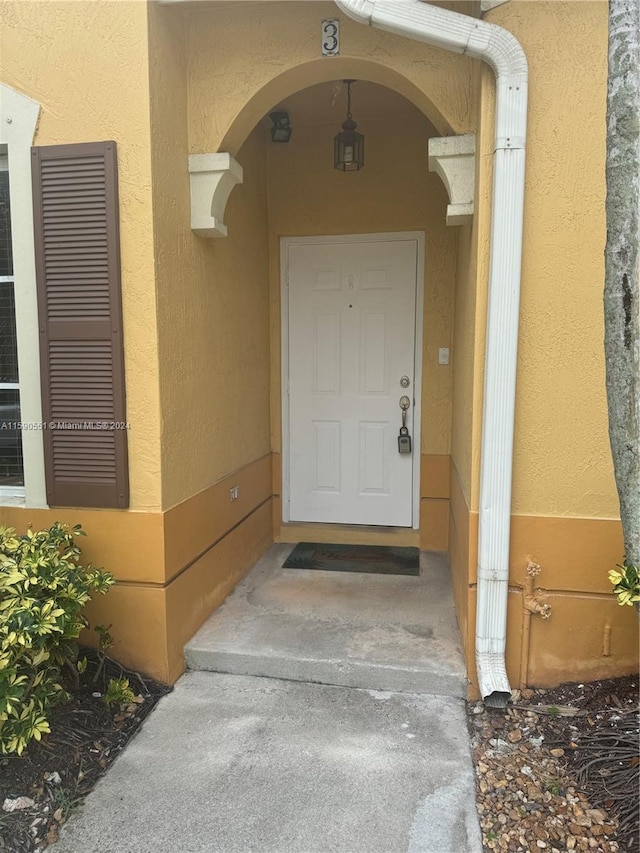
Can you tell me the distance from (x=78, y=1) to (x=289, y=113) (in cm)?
169

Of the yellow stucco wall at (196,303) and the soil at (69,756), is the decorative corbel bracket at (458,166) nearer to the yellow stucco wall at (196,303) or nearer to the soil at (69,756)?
the yellow stucco wall at (196,303)

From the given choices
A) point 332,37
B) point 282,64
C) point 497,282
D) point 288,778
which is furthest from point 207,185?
point 288,778

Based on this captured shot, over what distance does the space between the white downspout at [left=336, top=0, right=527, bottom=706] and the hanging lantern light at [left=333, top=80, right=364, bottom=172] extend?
1304mm

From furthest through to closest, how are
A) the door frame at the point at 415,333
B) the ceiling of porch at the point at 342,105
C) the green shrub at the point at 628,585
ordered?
1. the door frame at the point at 415,333
2. the ceiling of porch at the point at 342,105
3. the green shrub at the point at 628,585

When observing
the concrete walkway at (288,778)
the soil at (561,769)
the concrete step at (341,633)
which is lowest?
the concrete walkway at (288,778)

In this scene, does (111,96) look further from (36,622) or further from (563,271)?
(36,622)

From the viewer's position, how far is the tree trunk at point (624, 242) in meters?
1.77

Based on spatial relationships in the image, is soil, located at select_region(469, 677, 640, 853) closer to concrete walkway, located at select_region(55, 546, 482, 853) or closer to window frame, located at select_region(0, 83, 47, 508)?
concrete walkway, located at select_region(55, 546, 482, 853)

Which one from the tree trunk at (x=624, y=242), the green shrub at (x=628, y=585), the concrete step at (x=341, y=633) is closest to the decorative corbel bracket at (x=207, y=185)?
the tree trunk at (x=624, y=242)

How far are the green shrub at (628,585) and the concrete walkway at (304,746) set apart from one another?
2.78 feet

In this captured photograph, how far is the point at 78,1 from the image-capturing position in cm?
250

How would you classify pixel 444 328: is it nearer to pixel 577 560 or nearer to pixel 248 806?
pixel 577 560

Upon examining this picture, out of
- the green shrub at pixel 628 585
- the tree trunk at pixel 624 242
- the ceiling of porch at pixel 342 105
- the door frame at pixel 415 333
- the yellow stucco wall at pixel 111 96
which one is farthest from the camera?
the door frame at pixel 415 333

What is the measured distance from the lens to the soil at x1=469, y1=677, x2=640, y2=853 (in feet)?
5.98
